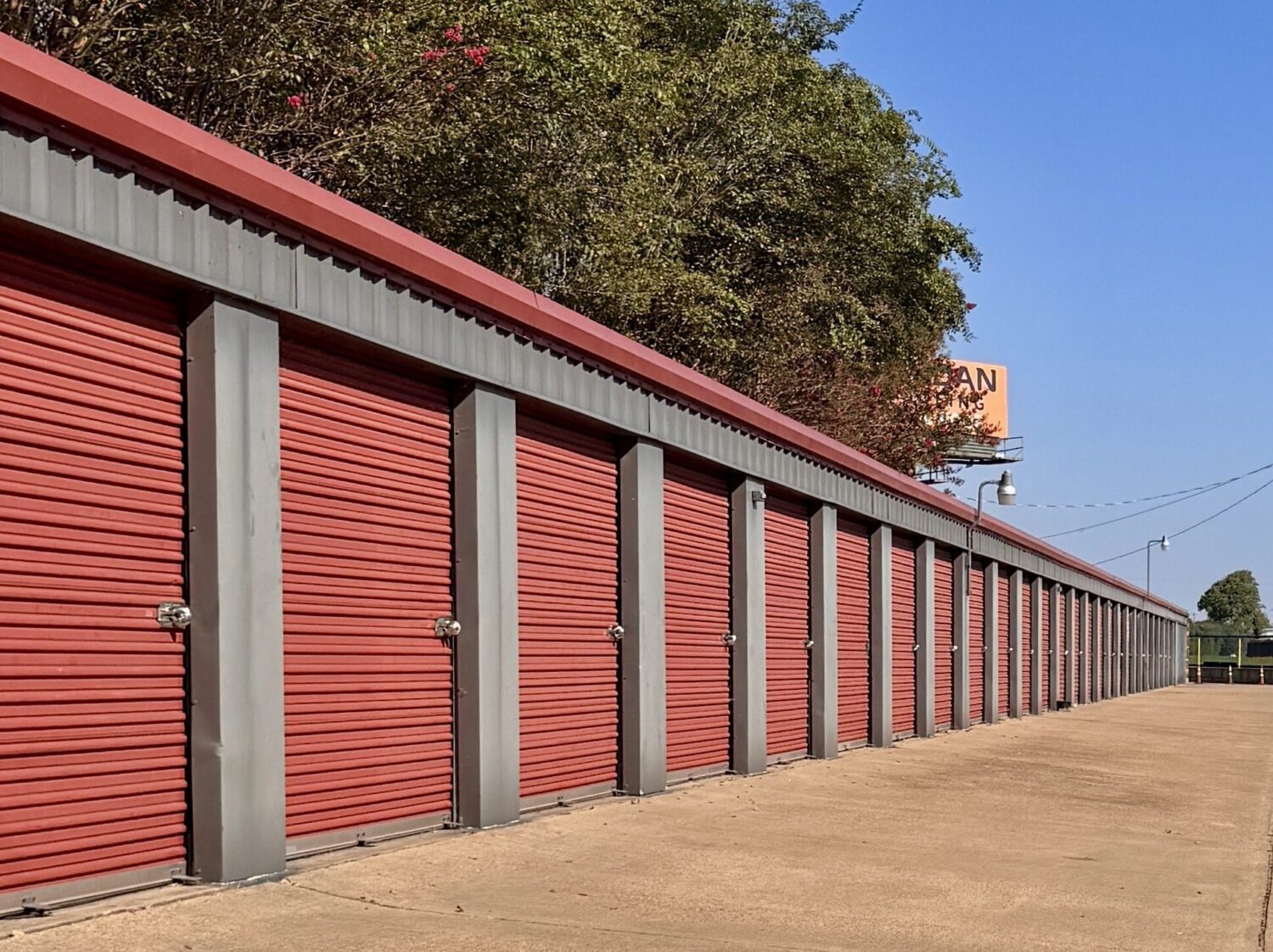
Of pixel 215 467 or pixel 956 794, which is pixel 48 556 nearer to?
pixel 215 467

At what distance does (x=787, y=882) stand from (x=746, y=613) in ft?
25.6

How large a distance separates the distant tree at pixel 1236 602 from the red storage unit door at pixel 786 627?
159m

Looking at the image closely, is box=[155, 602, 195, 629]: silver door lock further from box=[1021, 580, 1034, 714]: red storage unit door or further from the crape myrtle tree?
box=[1021, 580, 1034, 714]: red storage unit door

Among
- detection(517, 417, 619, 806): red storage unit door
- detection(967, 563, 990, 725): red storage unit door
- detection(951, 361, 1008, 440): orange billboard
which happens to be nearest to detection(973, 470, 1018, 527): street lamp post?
detection(967, 563, 990, 725): red storage unit door

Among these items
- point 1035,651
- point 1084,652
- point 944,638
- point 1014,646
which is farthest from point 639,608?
point 1084,652

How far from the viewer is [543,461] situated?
1302 centimetres

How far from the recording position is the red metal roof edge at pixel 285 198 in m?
7.48

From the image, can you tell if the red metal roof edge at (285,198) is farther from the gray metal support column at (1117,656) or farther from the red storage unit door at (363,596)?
the gray metal support column at (1117,656)

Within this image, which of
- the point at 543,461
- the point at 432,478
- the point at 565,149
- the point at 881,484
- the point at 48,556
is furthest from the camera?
the point at 881,484

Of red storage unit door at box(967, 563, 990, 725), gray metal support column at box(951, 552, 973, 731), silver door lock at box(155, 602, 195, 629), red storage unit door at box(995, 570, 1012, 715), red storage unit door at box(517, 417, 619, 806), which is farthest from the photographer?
red storage unit door at box(995, 570, 1012, 715)

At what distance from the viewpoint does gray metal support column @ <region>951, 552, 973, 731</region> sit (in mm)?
28562

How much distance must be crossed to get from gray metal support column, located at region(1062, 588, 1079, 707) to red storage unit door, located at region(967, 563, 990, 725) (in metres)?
11.7

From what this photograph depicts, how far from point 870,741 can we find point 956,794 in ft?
24.8

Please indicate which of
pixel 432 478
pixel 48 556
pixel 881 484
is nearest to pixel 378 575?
pixel 432 478
